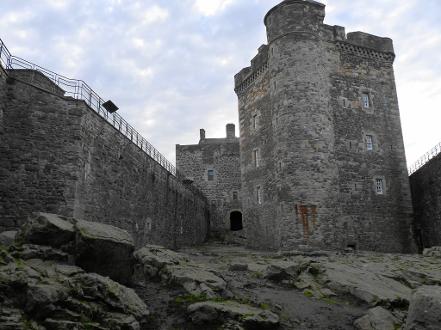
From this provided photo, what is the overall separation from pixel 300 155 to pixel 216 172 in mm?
21164

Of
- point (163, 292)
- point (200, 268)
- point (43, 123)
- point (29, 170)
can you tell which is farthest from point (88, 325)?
point (43, 123)

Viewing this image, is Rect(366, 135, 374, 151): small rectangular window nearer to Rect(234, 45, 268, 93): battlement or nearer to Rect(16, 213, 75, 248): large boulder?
Rect(234, 45, 268, 93): battlement

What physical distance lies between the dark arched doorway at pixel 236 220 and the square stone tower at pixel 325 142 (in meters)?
15.3

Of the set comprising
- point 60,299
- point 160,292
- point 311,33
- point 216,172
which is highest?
point 311,33

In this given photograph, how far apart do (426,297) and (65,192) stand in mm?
11880

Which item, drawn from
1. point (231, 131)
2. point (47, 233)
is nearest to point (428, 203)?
point (47, 233)

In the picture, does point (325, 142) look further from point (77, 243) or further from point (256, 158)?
point (77, 243)

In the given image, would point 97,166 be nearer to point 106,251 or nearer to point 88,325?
point 106,251

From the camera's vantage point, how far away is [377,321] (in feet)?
28.7

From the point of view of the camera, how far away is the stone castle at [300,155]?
17.8 metres

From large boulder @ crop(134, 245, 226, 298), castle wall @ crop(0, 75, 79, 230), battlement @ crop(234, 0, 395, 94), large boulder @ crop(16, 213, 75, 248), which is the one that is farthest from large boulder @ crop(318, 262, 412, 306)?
battlement @ crop(234, 0, 395, 94)

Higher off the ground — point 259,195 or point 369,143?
point 369,143

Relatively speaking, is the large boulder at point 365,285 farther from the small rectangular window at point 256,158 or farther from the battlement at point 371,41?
the battlement at point 371,41

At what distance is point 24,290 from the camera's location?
7.24 metres
